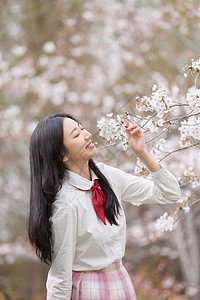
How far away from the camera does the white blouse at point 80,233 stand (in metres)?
1.45

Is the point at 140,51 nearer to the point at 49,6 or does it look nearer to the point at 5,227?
the point at 49,6

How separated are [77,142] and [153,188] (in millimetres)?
337

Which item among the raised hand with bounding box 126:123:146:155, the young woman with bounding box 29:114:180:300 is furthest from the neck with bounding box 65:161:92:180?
the raised hand with bounding box 126:123:146:155

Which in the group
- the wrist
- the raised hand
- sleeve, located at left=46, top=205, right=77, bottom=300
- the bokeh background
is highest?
the bokeh background

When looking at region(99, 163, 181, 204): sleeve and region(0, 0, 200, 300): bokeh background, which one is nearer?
region(99, 163, 181, 204): sleeve

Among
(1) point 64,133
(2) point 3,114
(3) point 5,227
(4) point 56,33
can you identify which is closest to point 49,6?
(4) point 56,33

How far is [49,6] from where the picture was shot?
518cm

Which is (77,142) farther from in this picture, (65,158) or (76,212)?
(76,212)

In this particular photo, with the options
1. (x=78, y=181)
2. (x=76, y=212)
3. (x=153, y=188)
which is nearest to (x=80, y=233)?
(x=76, y=212)

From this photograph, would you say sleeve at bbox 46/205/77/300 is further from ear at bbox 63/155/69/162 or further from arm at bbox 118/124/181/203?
arm at bbox 118/124/181/203

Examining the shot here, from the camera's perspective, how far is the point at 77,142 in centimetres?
151

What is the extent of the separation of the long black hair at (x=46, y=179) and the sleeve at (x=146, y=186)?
0.11 metres

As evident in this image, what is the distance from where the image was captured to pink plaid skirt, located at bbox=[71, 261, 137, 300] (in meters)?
1.50

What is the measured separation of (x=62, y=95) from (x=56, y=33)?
97 centimetres
